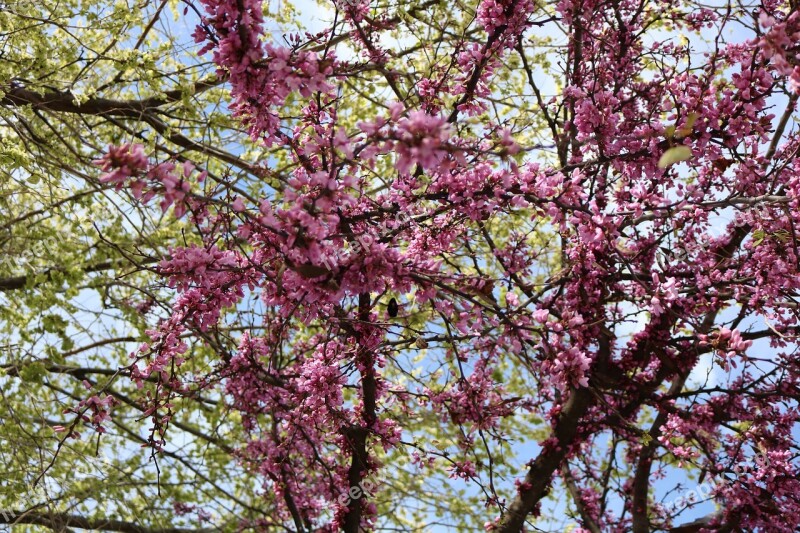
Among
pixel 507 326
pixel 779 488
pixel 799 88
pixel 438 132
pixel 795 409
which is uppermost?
pixel 795 409

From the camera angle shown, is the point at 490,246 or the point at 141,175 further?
the point at 490,246

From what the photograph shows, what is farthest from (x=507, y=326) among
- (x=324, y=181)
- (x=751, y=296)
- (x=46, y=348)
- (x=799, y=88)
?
(x=46, y=348)

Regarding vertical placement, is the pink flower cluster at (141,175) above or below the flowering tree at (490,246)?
below

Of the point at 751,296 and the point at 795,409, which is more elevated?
the point at 795,409

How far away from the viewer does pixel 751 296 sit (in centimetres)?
385

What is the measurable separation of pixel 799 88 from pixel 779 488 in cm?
329

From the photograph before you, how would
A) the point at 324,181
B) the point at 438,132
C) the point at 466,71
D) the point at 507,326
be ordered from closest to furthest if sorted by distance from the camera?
the point at 438,132 < the point at 324,181 < the point at 507,326 < the point at 466,71

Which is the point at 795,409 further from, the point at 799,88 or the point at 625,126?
the point at 799,88

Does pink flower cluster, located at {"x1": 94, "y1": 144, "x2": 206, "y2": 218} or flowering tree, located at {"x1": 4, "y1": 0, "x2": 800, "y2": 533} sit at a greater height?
flowering tree, located at {"x1": 4, "y1": 0, "x2": 800, "y2": 533}

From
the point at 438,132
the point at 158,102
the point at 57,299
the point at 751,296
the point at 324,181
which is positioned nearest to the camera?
the point at 438,132

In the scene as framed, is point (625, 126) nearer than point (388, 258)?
No

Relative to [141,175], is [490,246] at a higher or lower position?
higher

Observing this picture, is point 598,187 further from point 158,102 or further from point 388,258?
point 158,102

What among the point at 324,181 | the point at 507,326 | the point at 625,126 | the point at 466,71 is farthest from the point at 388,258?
the point at 625,126
